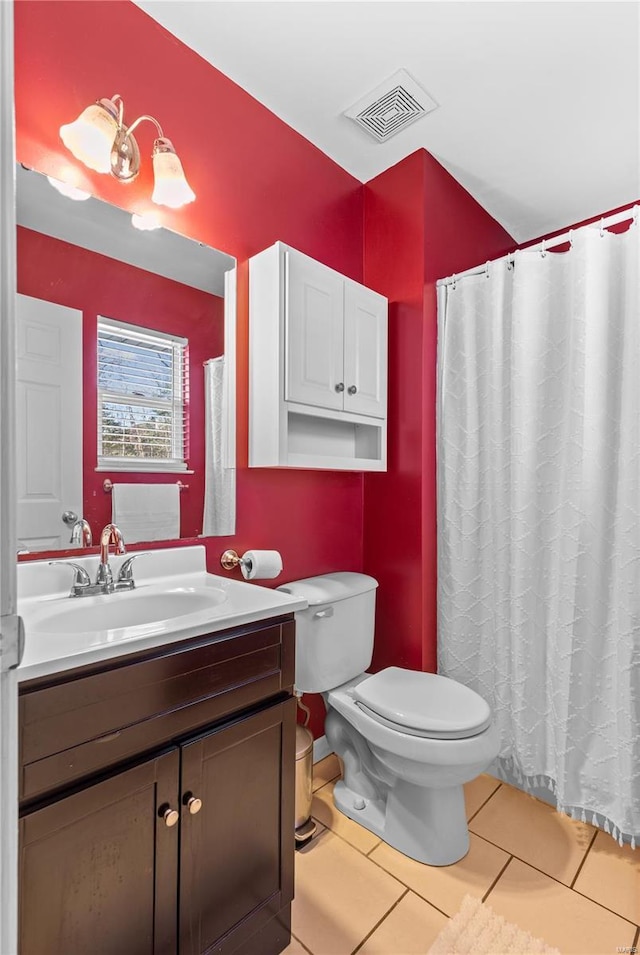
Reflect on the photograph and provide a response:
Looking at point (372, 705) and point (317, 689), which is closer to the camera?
point (372, 705)

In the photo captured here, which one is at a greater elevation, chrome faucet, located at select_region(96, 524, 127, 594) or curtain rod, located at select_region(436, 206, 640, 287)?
curtain rod, located at select_region(436, 206, 640, 287)

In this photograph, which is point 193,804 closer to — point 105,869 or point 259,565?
point 105,869

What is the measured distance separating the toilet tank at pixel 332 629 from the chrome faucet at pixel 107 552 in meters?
0.64

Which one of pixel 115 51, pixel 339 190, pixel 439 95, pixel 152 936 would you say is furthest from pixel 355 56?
pixel 152 936

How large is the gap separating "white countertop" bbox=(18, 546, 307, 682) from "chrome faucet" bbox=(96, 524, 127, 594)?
0.03 metres

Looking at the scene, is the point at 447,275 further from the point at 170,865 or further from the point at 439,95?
the point at 170,865

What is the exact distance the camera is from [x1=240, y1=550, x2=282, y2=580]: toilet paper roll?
5.01 ft

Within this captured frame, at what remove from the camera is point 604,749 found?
1575 millimetres

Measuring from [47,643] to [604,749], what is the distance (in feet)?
5.62

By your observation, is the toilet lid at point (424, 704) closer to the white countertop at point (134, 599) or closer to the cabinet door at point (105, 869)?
the white countertop at point (134, 599)

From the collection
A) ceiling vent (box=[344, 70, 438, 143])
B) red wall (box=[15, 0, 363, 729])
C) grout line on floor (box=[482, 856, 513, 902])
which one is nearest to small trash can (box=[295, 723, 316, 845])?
red wall (box=[15, 0, 363, 729])

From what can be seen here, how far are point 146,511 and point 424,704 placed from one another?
3.51ft

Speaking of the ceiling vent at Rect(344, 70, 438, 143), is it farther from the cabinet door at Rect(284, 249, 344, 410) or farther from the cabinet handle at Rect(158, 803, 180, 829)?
the cabinet handle at Rect(158, 803, 180, 829)

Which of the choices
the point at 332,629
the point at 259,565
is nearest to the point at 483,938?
the point at 332,629
